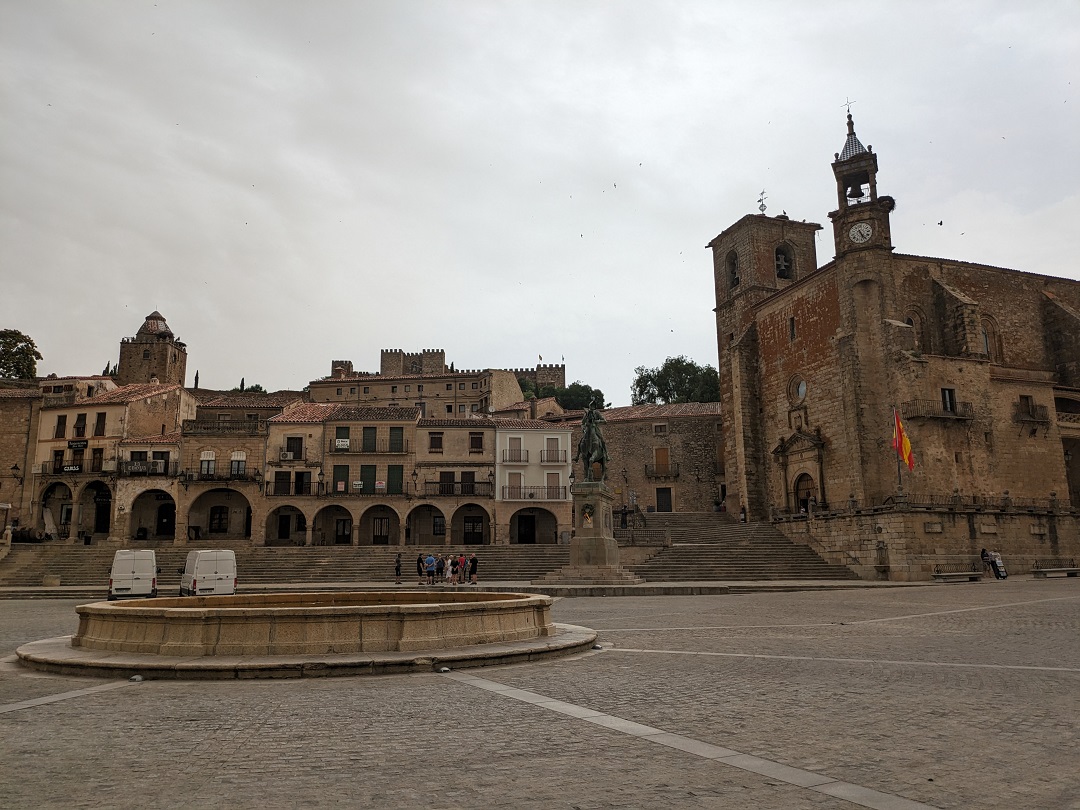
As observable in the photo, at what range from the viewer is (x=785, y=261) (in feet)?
175

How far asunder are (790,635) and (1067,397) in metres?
37.8

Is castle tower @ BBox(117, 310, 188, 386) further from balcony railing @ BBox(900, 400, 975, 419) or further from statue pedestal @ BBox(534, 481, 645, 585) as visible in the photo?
balcony railing @ BBox(900, 400, 975, 419)

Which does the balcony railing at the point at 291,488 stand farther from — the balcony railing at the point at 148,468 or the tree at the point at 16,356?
the tree at the point at 16,356

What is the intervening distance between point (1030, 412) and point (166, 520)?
156 feet

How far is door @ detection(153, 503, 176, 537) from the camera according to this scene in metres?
48.0

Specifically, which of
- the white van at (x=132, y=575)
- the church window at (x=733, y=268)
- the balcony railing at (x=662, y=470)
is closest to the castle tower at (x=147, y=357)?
the balcony railing at (x=662, y=470)

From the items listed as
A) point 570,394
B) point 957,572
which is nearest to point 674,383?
point 570,394

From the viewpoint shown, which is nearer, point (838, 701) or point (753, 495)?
point (838, 701)

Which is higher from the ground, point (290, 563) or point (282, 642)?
point (290, 563)

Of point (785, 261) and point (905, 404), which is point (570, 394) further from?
point (905, 404)

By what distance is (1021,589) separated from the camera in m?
25.6

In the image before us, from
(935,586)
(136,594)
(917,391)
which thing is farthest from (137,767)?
(917,391)

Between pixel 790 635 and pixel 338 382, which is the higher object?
pixel 338 382

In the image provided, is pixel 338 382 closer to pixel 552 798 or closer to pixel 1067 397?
pixel 1067 397
